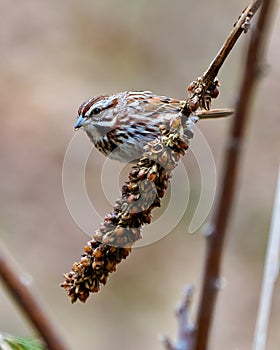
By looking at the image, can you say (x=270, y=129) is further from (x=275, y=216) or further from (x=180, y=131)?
(x=180, y=131)

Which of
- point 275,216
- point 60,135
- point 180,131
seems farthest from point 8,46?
point 180,131

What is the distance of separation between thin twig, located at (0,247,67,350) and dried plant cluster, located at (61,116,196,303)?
0.03 m

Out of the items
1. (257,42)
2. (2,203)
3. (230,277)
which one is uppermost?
(257,42)

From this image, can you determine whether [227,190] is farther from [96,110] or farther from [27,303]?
[27,303]

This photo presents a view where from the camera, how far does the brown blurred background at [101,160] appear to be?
4754mm

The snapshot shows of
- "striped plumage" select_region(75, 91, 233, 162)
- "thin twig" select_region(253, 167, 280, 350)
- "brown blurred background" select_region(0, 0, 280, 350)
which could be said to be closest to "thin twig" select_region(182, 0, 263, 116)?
"striped plumage" select_region(75, 91, 233, 162)

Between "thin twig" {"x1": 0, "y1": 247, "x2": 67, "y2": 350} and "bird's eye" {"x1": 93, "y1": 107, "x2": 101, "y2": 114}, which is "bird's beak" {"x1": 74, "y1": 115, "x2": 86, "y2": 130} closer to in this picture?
"bird's eye" {"x1": 93, "y1": 107, "x2": 101, "y2": 114}

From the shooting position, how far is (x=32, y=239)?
4961 mm

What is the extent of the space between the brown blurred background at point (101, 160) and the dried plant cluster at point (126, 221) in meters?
3.69

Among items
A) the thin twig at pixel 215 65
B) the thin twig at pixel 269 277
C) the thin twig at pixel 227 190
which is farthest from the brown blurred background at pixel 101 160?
the thin twig at pixel 215 65

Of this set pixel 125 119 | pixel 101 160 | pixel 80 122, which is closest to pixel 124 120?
pixel 125 119

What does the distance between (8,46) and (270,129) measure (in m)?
2.00

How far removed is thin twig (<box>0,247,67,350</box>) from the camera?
69cm

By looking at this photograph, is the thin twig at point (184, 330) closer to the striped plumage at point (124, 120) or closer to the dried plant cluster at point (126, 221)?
the striped plumage at point (124, 120)
